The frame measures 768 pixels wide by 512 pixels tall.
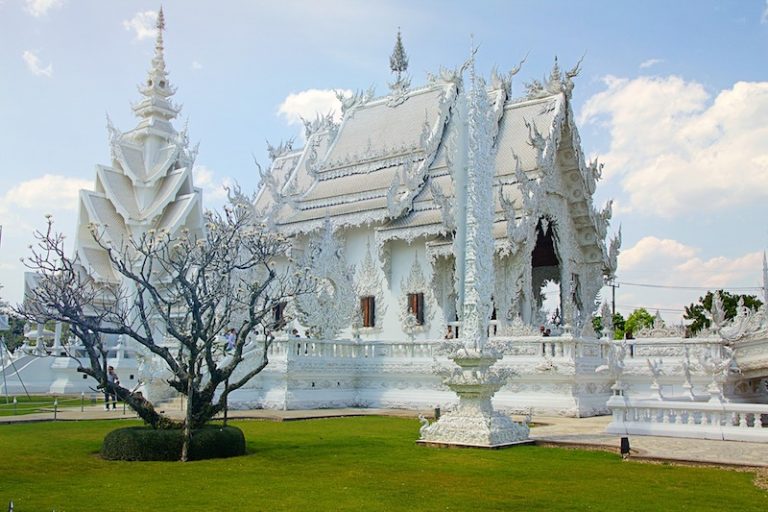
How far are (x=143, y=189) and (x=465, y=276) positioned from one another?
23.0 meters

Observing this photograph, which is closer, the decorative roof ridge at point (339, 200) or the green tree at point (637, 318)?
the decorative roof ridge at point (339, 200)

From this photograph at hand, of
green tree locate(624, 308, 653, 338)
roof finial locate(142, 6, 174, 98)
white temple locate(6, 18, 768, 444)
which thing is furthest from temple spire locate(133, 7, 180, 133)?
green tree locate(624, 308, 653, 338)

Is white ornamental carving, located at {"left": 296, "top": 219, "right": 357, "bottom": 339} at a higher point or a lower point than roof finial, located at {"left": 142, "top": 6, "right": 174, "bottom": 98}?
lower

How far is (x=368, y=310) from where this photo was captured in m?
21.2

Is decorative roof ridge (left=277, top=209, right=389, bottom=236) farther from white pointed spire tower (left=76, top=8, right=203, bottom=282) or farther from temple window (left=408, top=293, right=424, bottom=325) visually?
white pointed spire tower (left=76, top=8, right=203, bottom=282)

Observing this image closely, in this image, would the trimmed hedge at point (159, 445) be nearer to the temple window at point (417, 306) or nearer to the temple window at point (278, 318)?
the temple window at point (278, 318)

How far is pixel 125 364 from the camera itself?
23.9 m

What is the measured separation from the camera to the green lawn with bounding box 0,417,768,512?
20.6 ft

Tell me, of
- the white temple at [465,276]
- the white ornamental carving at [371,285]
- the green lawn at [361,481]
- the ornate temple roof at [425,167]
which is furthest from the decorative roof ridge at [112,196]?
the green lawn at [361,481]

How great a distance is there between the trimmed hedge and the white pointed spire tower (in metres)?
21.0

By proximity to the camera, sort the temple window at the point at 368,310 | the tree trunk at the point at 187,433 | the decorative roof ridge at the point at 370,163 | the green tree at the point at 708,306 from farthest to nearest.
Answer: the green tree at the point at 708,306 < the decorative roof ridge at the point at 370,163 < the temple window at the point at 368,310 < the tree trunk at the point at 187,433

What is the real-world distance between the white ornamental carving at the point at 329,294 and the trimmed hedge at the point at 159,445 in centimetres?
822

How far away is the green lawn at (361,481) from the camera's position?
6.27 metres

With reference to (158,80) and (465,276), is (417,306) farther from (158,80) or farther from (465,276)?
(158,80)
